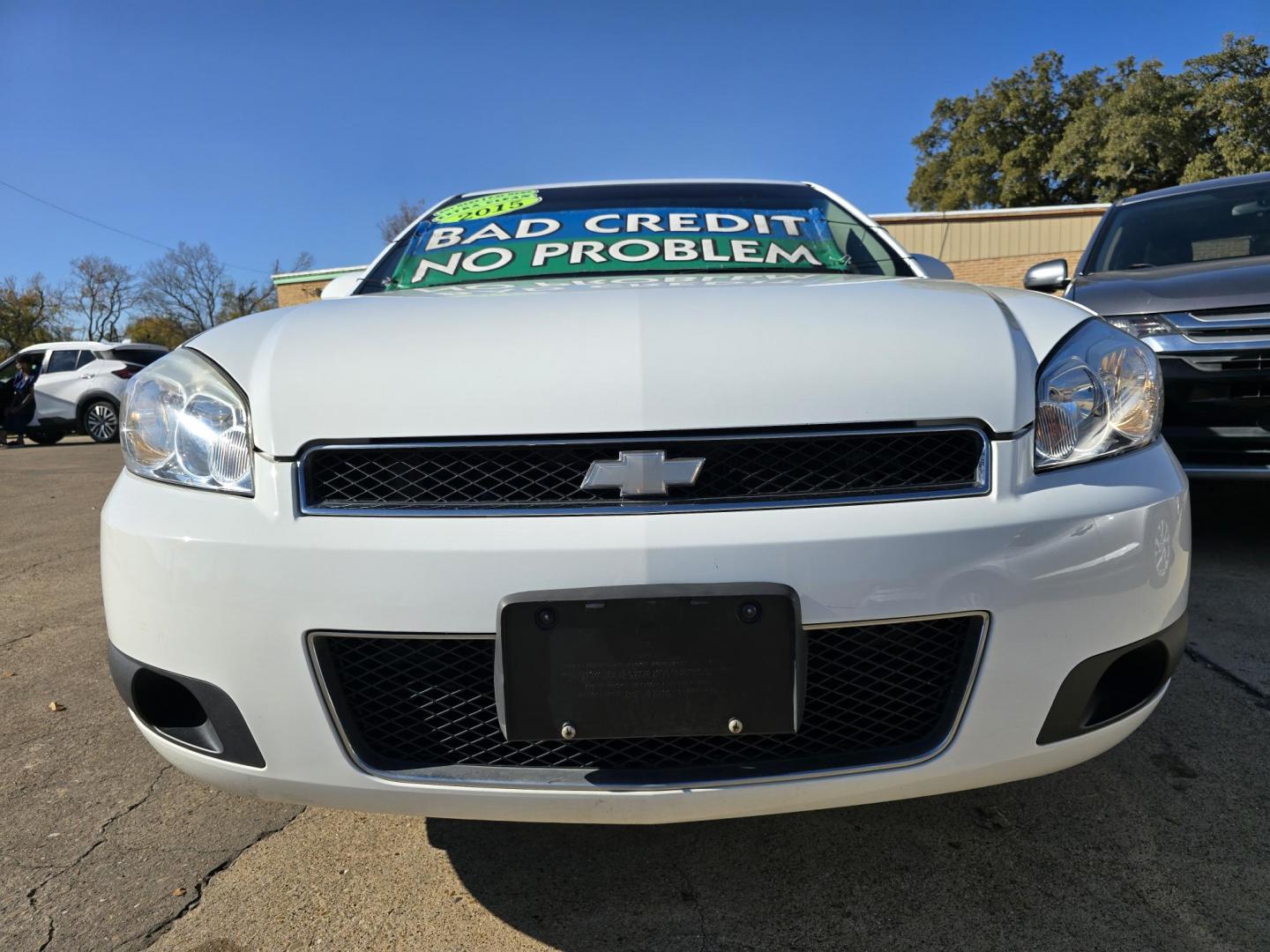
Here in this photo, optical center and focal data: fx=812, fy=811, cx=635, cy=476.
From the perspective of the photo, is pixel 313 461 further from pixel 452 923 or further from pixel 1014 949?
pixel 1014 949

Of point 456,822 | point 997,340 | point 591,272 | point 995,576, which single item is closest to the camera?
point 995,576

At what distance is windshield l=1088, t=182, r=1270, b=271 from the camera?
3.91 m

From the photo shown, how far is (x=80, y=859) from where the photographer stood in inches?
62.9

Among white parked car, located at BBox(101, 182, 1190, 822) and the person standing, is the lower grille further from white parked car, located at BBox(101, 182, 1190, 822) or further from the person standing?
the person standing

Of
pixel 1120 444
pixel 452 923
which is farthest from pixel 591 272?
pixel 452 923

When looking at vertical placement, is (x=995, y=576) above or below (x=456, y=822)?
above

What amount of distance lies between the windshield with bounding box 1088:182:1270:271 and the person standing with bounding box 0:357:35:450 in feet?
47.3

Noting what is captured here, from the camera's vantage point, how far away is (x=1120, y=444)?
51.4 inches

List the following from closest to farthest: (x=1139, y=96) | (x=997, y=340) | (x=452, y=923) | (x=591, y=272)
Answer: (x=997, y=340)
(x=452, y=923)
(x=591, y=272)
(x=1139, y=96)

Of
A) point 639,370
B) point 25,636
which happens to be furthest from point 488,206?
point 25,636

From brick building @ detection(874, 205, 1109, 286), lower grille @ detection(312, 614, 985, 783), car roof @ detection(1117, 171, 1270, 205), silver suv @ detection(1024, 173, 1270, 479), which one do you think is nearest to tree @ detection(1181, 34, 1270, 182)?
brick building @ detection(874, 205, 1109, 286)

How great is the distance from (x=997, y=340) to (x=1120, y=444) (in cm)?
27

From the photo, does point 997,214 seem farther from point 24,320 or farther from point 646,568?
point 24,320

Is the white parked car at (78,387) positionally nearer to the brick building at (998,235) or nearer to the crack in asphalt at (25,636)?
the crack in asphalt at (25,636)
